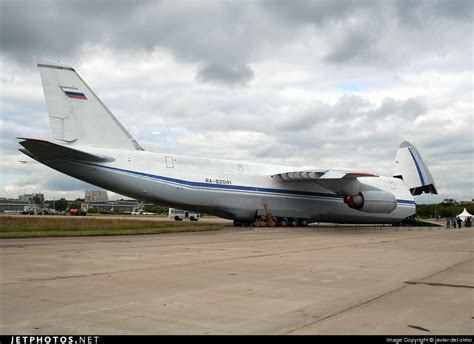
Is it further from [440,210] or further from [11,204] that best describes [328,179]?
[11,204]

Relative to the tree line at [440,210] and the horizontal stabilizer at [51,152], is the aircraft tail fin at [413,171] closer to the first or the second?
the horizontal stabilizer at [51,152]

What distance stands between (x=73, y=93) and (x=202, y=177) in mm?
9477

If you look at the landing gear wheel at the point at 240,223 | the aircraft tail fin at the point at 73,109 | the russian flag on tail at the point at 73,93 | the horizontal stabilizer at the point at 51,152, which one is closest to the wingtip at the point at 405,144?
the landing gear wheel at the point at 240,223

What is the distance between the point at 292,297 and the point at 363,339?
219 cm

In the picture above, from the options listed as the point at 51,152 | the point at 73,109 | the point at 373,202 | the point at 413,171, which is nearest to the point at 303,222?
the point at 373,202

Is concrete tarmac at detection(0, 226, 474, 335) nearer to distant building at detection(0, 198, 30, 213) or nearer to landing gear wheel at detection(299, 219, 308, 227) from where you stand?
landing gear wheel at detection(299, 219, 308, 227)

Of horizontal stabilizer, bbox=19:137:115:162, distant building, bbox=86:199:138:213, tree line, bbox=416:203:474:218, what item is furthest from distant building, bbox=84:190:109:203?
horizontal stabilizer, bbox=19:137:115:162

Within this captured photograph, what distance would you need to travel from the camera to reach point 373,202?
32375 mm

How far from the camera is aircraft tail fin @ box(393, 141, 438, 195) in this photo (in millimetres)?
38469

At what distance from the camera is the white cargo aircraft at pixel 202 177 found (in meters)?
24.5

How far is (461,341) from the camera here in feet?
14.9

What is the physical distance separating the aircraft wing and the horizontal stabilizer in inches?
522

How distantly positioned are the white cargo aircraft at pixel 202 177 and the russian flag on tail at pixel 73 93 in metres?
0.05

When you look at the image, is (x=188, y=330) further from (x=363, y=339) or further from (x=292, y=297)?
(x=292, y=297)
